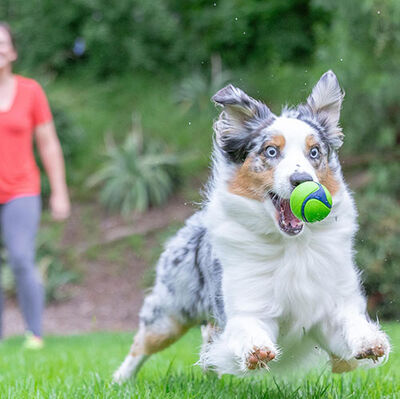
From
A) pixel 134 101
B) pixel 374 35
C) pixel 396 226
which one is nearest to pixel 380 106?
pixel 374 35

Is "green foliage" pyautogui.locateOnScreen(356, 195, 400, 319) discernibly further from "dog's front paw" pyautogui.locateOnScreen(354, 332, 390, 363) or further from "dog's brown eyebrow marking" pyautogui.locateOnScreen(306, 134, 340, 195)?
"dog's front paw" pyautogui.locateOnScreen(354, 332, 390, 363)

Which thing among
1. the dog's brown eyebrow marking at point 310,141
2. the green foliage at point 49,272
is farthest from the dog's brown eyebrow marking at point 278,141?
the green foliage at point 49,272

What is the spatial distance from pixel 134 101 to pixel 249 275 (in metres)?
13.0

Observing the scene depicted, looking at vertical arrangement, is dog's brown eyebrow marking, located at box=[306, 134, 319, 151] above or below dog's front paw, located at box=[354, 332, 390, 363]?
above

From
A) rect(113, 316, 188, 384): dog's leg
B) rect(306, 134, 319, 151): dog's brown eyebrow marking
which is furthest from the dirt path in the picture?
rect(306, 134, 319, 151): dog's brown eyebrow marking

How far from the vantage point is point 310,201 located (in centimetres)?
303

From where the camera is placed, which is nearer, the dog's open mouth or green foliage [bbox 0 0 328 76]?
the dog's open mouth

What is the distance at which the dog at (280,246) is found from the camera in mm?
3246

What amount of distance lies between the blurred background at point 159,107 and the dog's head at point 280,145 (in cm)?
554

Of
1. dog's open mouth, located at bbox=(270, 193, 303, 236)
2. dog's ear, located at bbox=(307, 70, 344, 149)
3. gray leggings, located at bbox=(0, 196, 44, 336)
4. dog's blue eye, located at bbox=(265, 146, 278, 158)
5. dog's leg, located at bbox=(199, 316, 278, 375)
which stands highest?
dog's ear, located at bbox=(307, 70, 344, 149)

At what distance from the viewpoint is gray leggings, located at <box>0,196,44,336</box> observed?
615 cm

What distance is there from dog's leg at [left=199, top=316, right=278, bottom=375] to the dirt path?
730 centimetres

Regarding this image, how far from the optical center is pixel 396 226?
9.34 metres

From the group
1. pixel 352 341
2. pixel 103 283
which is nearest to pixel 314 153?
pixel 352 341
